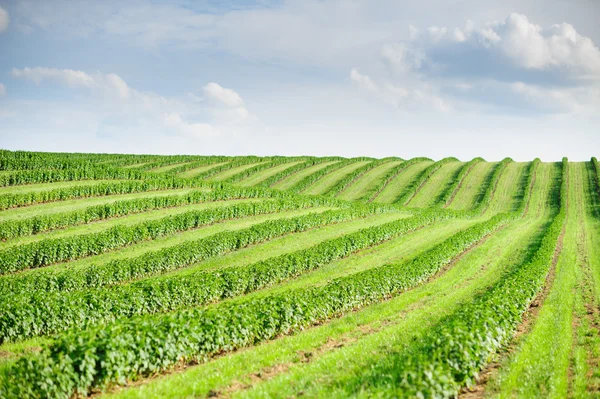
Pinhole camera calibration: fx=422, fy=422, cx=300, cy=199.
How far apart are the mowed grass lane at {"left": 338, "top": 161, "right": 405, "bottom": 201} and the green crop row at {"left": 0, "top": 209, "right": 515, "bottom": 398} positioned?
62.6 m

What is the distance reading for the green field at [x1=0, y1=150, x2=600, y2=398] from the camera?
13883mm

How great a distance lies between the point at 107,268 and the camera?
103 feet

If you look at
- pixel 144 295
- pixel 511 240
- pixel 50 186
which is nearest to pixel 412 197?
pixel 511 240

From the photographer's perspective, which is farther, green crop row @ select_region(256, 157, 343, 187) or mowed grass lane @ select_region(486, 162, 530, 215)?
green crop row @ select_region(256, 157, 343, 187)

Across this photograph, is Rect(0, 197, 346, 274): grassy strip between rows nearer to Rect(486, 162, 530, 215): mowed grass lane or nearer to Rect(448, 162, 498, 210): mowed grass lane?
Rect(448, 162, 498, 210): mowed grass lane

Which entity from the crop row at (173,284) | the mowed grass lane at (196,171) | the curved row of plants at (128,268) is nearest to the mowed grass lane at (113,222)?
the curved row of plants at (128,268)

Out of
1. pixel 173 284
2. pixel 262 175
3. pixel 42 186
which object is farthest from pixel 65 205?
pixel 262 175

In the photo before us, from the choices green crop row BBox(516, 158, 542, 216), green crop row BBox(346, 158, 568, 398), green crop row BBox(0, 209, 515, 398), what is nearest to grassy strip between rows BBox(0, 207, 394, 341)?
green crop row BBox(0, 209, 515, 398)

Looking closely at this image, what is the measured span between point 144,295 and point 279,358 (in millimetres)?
10530

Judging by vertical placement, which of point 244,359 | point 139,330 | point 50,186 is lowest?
point 244,359

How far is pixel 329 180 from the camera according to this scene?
98.3m

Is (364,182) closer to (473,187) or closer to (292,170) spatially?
(292,170)

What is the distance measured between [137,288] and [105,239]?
1762 centimetres

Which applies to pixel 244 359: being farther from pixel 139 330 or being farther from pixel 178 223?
pixel 178 223
